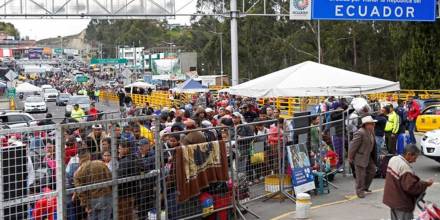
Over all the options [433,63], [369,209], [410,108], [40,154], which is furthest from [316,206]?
[433,63]

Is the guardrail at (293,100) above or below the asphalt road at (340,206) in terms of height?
above

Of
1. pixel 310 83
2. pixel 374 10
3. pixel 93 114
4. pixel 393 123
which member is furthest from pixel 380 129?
pixel 374 10

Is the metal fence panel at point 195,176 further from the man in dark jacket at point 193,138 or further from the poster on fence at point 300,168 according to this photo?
the poster on fence at point 300,168

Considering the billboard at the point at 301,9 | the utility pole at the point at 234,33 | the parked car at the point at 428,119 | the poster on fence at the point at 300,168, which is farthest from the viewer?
the utility pole at the point at 234,33

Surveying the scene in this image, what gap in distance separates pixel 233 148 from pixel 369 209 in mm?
2577

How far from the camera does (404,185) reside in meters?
7.35

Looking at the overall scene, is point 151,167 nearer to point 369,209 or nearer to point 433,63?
point 369,209

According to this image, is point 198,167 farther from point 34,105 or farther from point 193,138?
point 34,105

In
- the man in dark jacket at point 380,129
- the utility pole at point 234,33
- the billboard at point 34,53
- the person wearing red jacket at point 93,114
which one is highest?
the billboard at point 34,53

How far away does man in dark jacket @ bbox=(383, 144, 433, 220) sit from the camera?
732 cm

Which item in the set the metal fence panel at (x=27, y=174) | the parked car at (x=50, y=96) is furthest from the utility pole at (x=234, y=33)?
the parked car at (x=50, y=96)

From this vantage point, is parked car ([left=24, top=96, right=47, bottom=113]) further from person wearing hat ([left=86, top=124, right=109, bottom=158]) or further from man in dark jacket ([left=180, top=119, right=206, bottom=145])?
person wearing hat ([left=86, top=124, right=109, bottom=158])

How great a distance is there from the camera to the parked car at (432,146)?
13937mm

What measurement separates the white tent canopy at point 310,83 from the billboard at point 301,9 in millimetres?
12374
